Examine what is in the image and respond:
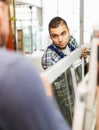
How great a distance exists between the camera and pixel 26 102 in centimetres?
69

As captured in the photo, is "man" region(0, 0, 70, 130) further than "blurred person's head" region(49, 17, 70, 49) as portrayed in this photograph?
No

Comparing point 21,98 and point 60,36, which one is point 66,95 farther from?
point 21,98

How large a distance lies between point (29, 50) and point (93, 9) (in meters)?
2.05

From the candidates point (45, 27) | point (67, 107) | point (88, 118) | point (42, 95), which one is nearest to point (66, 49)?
point (67, 107)

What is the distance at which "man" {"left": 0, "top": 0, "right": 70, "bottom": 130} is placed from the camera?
665 millimetres

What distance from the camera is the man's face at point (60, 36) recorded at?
282cm

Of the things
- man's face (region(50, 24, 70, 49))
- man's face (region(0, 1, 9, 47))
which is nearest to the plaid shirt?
man's face (region(50, 24, 70, 49))

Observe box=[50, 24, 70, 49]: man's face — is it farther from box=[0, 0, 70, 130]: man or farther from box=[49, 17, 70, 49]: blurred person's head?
box=[0, 0, 70, 130]: man

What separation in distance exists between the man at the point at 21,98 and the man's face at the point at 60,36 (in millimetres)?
2098

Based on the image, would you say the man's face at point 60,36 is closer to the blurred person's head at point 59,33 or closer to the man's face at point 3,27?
the blurred person's head at point 59,33

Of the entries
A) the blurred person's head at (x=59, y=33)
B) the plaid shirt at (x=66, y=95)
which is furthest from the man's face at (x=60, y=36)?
the plaid shirt at (x=66, y=95)

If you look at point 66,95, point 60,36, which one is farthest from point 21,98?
point 60,36

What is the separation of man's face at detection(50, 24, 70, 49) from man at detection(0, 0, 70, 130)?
2.10 m

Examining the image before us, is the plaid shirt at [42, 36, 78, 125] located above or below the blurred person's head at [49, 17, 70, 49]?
below
